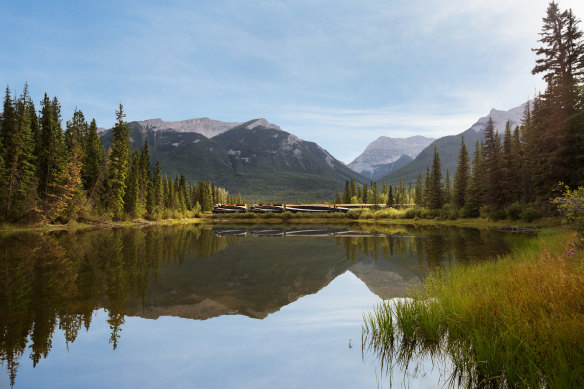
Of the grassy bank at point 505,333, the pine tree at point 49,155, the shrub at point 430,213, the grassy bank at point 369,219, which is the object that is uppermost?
the pine tree at point 49,155

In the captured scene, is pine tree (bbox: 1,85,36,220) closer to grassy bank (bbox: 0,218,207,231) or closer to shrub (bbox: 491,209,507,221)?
grassy bank (bbox: 0,218,207,231)

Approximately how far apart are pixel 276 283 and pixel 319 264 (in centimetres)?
577

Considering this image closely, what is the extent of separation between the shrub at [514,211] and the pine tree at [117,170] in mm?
58974

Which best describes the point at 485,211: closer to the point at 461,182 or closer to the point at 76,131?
the point at 461,182

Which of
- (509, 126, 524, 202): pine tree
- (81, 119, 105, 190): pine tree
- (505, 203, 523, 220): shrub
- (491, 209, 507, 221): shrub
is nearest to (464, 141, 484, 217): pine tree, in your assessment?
(509, 126, 524, 202): pine tree

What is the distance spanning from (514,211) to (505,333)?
4646 cm

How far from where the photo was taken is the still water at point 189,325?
18.4ft

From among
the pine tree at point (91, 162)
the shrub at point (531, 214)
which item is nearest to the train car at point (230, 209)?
the pine tree at point (91, 162)

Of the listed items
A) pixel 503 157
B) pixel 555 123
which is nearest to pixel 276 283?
pixel 555 123

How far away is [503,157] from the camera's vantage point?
5356cm

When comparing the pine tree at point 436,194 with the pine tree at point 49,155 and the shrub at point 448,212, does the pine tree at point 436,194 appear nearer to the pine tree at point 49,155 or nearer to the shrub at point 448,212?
the shrub at point 448,212

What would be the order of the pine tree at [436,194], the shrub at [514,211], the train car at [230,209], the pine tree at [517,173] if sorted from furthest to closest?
1. the train car at [230,209]
2. the pine tree at [436,194]
3. the pine tree at [517,173]
4. the shrub at [514,211]

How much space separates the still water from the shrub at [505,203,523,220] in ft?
115

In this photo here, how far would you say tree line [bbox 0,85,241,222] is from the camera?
3891 cm
